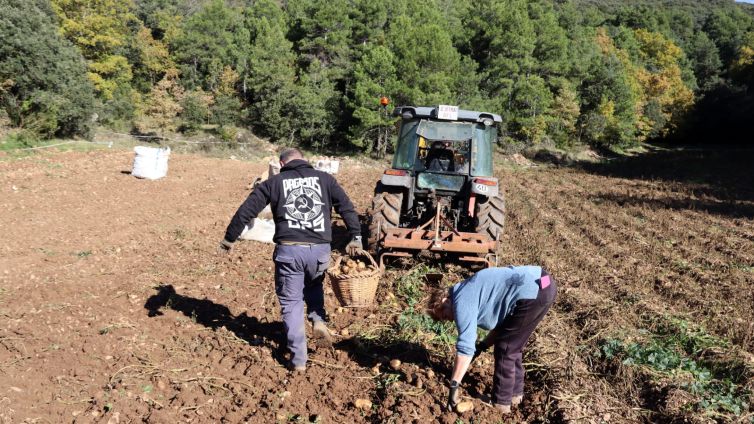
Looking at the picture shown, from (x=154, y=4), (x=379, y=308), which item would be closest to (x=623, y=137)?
(x=154, y=4)

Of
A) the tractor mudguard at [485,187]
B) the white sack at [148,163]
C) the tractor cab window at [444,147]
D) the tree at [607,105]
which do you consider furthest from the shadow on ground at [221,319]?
the tree at [607,105]

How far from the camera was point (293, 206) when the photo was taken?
4262 mm

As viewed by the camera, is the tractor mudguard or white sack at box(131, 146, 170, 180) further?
white sack at box(131, 146, 170, 180)

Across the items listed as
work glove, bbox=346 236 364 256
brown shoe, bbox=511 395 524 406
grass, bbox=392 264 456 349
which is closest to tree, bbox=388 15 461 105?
grass, bbox=392 264 456 349

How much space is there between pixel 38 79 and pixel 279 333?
61.3 ft

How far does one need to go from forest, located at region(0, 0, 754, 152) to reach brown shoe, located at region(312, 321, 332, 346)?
56.9ft

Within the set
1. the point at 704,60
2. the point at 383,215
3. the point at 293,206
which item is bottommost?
the point at 383,215

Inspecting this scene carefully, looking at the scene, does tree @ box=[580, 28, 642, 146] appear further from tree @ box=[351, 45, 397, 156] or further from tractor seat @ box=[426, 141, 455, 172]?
tractor seat @ box=[426, 141, 455, 172]

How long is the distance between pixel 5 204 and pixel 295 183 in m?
8.24

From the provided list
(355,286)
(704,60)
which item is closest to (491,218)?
(355,286)

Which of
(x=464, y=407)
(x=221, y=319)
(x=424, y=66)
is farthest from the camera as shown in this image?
(x=424, y=66)

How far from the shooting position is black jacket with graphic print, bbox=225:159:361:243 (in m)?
4.26

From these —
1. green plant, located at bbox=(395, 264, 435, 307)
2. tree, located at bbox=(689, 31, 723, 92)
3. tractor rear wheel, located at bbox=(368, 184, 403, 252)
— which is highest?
tree, located at bbox=(689, 31, 723, 92)

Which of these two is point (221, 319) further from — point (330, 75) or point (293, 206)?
point (330, 75)
